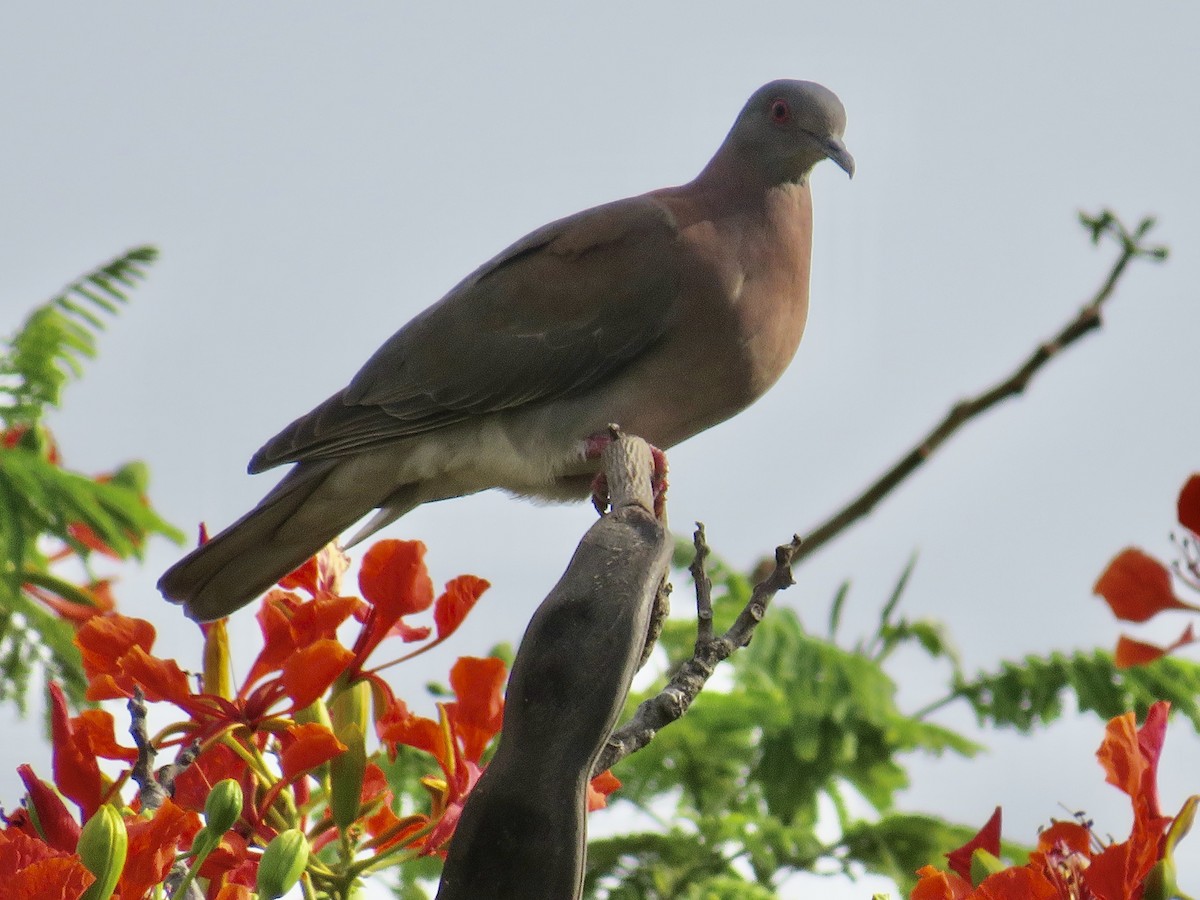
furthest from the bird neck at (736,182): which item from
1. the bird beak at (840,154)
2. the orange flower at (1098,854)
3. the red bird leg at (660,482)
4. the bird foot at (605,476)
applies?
the orange flower at (1098,854)

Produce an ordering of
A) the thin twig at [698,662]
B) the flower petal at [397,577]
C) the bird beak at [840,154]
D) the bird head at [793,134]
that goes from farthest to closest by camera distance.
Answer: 1. the bird head at [793,134]
2. the bird beak at [840,154]
3. the flower petal at [397,577]
4. the thin twig at [698,662]

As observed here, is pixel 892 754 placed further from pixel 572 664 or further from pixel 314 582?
pixel 572 664

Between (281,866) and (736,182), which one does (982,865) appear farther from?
(736,182)

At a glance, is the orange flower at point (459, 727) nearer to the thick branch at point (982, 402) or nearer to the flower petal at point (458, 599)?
the flower petal at point (458, 599)

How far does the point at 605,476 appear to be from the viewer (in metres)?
3.13

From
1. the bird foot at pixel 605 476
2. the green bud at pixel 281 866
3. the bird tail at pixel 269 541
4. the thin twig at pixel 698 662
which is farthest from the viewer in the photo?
the bird tail at pixel 269 541

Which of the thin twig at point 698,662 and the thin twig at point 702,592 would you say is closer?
the thin twig at point 698,662

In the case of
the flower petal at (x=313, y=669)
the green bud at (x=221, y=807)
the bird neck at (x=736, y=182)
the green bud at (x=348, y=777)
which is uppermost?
the bird neck at (x=736, y=182)

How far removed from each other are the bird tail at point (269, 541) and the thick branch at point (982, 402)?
1.36 m

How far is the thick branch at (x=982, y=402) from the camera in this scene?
368 cm

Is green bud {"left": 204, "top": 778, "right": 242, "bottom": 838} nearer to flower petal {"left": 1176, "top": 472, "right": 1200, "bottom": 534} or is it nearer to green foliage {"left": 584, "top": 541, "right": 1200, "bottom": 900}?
flower petal {"left": 1176, "top": 472, "right": 1200, "bottom": 534}

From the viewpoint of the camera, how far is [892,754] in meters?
4.80

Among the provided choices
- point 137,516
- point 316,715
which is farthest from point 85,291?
point 316,715

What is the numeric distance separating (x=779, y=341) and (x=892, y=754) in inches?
48.3
